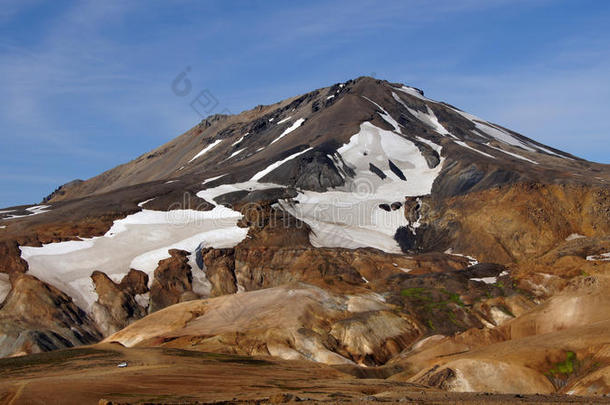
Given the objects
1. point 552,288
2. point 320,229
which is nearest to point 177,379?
point 552,288

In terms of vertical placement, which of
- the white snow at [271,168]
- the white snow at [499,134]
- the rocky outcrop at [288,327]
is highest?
the white snow at [499,134]

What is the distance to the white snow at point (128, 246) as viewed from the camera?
9706 cm

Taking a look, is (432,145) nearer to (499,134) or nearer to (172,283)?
(499,134)

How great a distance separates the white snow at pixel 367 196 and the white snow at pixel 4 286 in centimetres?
3927

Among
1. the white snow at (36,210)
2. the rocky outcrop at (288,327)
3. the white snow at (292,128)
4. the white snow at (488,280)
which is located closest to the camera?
the rocky outcrop at (288,327)

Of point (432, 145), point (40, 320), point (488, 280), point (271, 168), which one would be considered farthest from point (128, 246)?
point (432, 145)

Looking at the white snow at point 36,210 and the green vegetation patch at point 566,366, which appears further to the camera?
the white snow at point 36,210

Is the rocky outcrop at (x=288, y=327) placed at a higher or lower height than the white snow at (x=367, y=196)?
lower

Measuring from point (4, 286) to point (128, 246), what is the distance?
720 inches

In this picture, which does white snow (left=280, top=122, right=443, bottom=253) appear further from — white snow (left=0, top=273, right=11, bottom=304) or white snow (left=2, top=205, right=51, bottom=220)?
white snow (left=2, top=205, right=51, bottom=220)

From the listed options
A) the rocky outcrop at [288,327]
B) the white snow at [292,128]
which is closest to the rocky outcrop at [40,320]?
the rocky outcrop at [288,327]

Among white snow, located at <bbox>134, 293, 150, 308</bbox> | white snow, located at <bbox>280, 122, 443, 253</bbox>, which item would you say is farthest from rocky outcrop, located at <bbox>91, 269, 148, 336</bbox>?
white snow, located at <bbox>280, 122, 443, 253</bbox>

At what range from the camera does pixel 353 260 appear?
97938 mm

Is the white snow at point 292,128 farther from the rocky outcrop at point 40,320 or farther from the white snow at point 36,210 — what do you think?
the rocky outcrop at point 40,320
